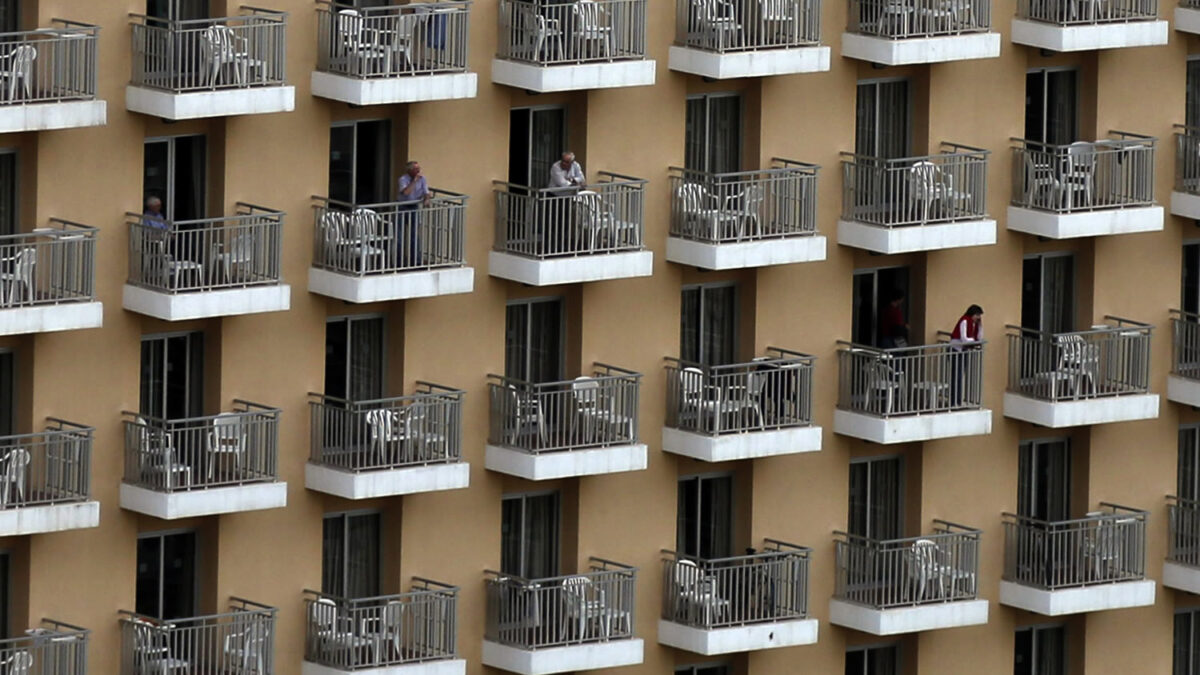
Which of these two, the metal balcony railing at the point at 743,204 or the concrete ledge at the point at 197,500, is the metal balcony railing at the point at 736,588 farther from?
the concrete ledge at the point at 197,500

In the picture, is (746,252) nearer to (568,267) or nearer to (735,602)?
(568,267)

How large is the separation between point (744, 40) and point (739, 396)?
557 centimetres

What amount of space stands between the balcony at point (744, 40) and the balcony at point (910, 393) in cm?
501

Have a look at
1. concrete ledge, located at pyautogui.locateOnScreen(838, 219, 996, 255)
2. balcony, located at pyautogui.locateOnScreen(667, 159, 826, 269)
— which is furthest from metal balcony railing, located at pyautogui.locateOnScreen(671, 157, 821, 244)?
concrete ledge, located at pyautogui.locateOnScreen(838, 219, 996, 255)

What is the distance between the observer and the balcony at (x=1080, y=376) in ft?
254

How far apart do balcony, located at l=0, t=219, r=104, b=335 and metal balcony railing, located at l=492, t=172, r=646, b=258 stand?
7.33 metres

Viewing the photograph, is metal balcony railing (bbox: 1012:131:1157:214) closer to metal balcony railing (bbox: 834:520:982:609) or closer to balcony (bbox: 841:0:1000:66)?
balcony (bbox: 841:0:1000:66)

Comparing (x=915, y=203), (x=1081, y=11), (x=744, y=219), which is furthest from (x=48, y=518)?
(x=1081, y=11)

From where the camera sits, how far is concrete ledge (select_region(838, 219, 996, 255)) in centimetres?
7512

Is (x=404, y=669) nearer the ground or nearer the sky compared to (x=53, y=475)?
nearer the ground

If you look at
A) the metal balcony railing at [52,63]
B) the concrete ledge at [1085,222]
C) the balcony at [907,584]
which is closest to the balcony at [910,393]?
the balcony at [907,584]

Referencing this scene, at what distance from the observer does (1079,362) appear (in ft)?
254

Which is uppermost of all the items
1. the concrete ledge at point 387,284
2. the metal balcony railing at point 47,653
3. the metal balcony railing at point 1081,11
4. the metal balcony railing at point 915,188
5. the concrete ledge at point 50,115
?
the metal balcony railing at point 1081,11

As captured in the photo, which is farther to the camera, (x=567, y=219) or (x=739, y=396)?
→ (x=739, y=396)
